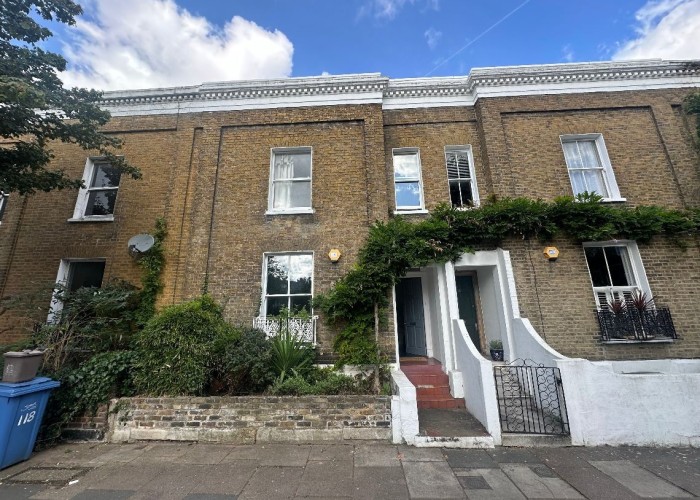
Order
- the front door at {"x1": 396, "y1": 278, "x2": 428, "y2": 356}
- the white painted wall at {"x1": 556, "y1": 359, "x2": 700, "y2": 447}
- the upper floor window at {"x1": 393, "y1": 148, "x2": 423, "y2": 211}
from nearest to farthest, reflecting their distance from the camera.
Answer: the white painted wall at {"x1": 556, "y1": 359, "x2": 700, "y2": 447}, the front door at {"x1": 396, "y1": 278, "x2": 428, "y2": 356}, the upper floor window at {"x1": 393, "y1": 148, "x2": 423, "y2": 211}

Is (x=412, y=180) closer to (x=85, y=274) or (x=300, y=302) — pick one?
(x=300, y=302)

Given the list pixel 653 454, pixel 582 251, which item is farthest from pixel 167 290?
pixel 582 251

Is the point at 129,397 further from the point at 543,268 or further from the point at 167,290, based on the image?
the point at 543,268

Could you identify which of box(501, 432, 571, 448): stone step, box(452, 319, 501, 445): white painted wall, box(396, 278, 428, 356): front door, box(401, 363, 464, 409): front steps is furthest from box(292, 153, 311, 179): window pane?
box(501, 432, 571, 448): stone step

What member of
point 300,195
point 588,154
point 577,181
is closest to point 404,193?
point 300,195

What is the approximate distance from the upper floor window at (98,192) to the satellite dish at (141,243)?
4.50ft

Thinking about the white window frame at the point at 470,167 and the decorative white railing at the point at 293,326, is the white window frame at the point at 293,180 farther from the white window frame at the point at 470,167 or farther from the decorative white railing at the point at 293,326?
the white window frame at the point at 470,167

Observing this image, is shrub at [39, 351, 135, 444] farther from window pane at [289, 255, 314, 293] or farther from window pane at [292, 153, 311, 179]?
window pane at [292, 153, 311, 179]

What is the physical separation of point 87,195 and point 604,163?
14239 mm

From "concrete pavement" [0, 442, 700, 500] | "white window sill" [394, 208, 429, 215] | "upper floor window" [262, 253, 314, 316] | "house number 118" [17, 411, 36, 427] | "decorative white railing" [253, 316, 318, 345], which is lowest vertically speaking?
"concrete pavement" [0, 442, 700, 500]

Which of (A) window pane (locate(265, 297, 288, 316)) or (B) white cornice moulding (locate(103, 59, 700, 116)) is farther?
(B) white cornice moulding (locate(103, 59, 700, 116))

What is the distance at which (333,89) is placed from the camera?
858 cm

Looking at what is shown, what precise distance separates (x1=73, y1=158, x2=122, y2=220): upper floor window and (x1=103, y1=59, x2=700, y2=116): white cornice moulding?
1.73 m

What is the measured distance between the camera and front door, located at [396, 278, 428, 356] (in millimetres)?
8180
